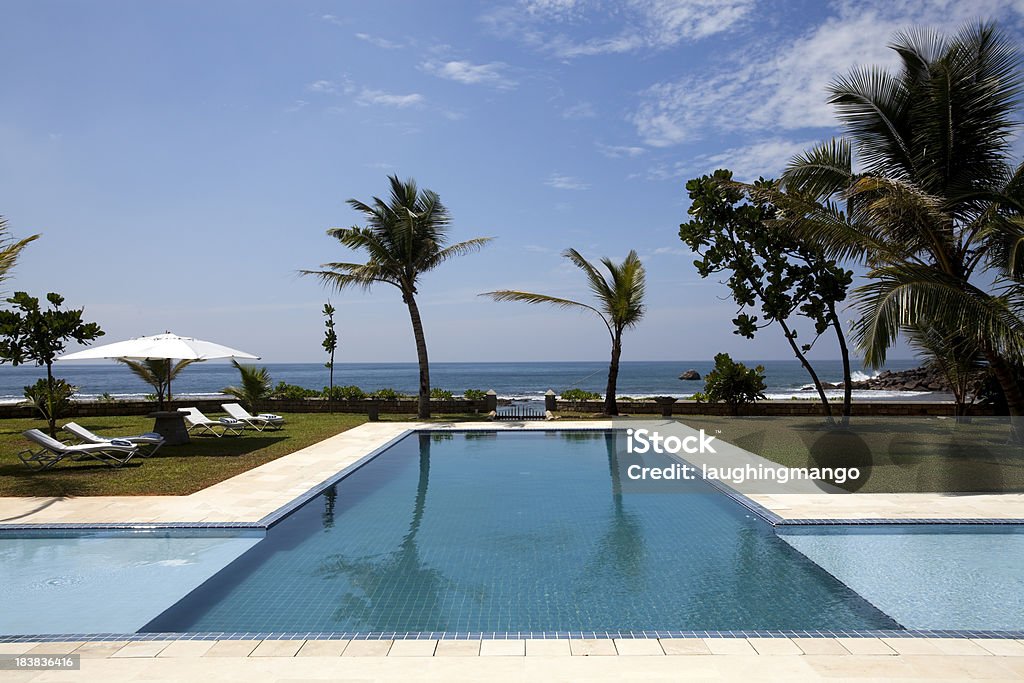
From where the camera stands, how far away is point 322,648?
3.79 meters

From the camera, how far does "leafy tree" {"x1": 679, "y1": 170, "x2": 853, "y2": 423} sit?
588 inches

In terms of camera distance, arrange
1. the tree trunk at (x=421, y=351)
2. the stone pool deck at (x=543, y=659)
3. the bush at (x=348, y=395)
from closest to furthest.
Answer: the stone pool deck at (x=543, y=659) → the tree trunk at (x=421, y=351) → the bush at (x=348, y=395)

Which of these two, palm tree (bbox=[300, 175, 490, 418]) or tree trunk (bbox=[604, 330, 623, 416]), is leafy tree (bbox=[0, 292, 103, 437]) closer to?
palm tree (bbox=[300, 175, 490, 418])

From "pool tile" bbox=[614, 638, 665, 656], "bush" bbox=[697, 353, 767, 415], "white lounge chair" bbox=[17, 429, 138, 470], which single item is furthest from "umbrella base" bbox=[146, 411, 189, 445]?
"bush" bbox=[697, 353, 767, 415]

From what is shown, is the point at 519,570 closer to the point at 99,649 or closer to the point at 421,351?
the point at 99,649

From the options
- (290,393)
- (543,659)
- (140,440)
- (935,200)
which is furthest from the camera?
(290,393)

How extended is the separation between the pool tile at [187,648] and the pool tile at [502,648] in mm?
1651

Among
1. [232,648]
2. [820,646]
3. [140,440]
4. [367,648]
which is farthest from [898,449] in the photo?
[140,440]

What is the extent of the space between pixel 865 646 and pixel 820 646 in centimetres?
27

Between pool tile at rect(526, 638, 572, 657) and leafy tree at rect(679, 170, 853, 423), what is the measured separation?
12.7 meters

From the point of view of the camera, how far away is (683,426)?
15.9 metres

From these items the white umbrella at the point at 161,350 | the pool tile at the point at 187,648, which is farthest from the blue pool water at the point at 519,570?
the white umbrella at the point at 161,350

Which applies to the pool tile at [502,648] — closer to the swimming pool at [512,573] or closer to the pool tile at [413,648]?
the pool tile at [413,648]

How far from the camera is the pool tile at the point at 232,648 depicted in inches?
145
